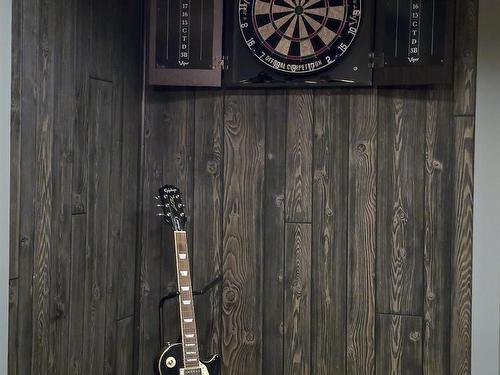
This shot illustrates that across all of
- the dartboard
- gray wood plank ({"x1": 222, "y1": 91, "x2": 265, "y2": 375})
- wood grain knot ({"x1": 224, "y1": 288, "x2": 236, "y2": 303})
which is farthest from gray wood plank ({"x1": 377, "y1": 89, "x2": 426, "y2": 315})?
wood grain knot ({"x1": 224, "y1": 288, "x2": 236, "y2": 303})

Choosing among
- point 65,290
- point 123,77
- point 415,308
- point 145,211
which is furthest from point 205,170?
point 415,308

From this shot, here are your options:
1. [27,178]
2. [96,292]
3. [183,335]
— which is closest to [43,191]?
[27,178]

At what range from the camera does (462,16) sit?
10.7 feet

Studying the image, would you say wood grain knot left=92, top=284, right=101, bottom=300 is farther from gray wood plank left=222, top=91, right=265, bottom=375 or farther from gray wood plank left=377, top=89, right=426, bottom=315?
gray wood plank left=377, top=89, right=426, bottom=315

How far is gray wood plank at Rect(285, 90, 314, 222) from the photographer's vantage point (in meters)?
3.46

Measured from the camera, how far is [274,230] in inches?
138

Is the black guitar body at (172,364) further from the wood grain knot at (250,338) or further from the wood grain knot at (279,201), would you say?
the wood grain knot at (279,201)

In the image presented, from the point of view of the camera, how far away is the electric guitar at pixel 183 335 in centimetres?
314

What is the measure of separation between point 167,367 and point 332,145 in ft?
3.99

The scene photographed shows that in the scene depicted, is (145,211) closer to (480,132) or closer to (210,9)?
(210,9)

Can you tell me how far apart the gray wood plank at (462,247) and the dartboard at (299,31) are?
639mm

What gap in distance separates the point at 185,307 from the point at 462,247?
1.22m

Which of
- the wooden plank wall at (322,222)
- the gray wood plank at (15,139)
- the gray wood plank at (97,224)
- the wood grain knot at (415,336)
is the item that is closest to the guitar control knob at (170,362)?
the gray wood plank at (97,224)

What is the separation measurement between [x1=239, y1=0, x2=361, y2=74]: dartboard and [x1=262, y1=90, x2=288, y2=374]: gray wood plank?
0.58ft
